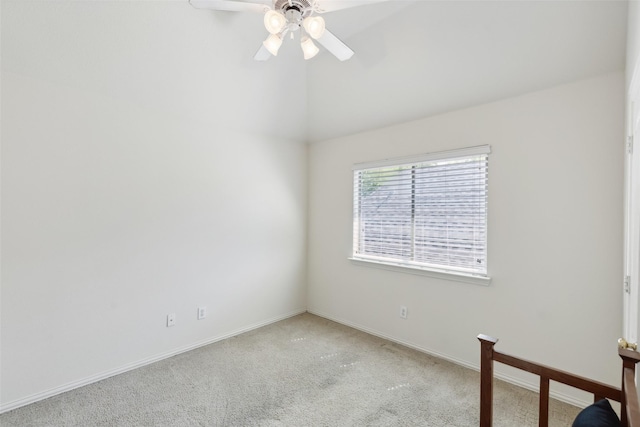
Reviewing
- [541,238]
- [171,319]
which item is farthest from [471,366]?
[171,319]

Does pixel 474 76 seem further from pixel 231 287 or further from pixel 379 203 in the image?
pixel 231 287

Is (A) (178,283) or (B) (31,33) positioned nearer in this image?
(B) (31,33)

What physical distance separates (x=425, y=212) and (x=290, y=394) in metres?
2.01

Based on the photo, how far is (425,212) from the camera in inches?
119

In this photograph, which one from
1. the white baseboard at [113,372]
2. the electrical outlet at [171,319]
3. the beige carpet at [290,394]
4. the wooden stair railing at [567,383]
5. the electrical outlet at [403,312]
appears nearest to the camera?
the wooden stair railing at [567,383]

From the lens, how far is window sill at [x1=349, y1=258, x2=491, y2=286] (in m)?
2.61

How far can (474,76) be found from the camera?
7.87 ft

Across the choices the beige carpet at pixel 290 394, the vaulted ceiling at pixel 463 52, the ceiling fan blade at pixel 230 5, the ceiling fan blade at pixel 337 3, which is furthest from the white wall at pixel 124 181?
the ceiling fan blade at pixel 337 3

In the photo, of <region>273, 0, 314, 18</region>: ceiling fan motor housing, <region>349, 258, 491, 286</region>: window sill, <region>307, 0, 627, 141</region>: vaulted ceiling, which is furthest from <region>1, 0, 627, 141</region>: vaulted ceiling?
<region>349, 258, 491, 286</region>: window sill

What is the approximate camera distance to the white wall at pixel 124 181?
207 centimetres

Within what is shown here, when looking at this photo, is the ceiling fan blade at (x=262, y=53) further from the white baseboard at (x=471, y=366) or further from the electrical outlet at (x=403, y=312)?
the white baseboard at (x=471, y=366)

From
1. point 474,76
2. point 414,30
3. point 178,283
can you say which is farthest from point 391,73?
point 178,283

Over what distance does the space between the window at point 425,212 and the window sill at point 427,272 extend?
0.03 meters

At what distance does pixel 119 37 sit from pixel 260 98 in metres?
1.27
